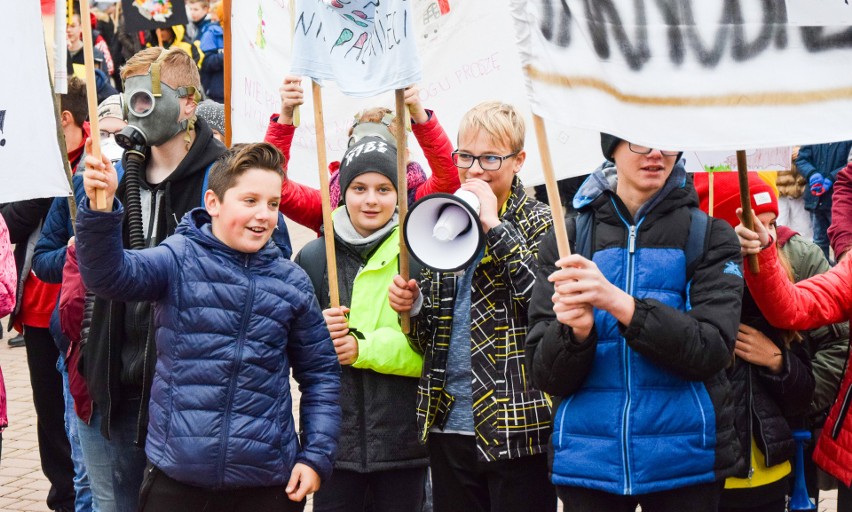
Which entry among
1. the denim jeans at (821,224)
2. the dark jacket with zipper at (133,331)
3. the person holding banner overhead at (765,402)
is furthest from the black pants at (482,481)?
the denim jeans at (821,224)

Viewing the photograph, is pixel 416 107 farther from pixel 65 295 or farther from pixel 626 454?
pixel 626 454

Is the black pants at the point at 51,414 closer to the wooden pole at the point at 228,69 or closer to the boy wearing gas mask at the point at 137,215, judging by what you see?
the wooden pole at the point at 228,69

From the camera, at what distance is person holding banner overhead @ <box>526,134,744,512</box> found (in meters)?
3.51

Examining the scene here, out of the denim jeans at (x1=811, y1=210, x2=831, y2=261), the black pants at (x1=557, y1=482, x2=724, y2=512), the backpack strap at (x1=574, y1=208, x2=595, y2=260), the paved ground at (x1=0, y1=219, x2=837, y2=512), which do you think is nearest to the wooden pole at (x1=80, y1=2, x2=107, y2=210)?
the backpack strap at (x1=574, y1=208, x2=595, y2=260)

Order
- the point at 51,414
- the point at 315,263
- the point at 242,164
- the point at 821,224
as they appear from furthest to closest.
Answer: the point at 821,224
the point at 51,414
the point at 315,263
the point at 242,164

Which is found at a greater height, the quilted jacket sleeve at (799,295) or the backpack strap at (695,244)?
the backpack strap at (695,244)

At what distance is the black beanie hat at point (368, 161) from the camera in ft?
15.4

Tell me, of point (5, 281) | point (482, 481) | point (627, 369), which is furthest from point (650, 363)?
point (5, 281)

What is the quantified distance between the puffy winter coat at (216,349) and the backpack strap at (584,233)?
0.89 meters

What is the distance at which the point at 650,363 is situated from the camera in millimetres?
3592

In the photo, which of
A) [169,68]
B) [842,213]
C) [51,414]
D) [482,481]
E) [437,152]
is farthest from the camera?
[51,414]

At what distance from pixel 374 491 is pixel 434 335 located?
26.6 inches

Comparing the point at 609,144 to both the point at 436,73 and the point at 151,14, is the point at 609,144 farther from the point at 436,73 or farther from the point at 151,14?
the point at 151,14

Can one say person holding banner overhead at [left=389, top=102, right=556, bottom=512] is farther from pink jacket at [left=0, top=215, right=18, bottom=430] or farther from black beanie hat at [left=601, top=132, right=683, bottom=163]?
pink jacket at [left=0, top=215, right=18, bottom=430]
